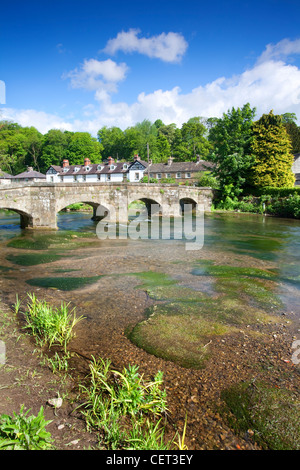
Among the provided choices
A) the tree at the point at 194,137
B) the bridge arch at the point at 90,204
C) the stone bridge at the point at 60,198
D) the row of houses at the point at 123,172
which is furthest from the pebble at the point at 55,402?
the tree at the point at 194,137

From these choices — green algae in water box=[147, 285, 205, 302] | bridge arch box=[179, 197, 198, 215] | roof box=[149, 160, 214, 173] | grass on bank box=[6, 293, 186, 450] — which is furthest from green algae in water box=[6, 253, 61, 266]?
roof box=[149, 160, 214, 173]

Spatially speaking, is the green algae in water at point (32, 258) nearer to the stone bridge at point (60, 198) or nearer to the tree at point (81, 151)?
the stone bridge at point (60, 198)

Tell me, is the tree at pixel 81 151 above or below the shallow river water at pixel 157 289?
above

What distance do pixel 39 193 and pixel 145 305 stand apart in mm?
14111

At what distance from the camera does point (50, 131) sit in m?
83.1

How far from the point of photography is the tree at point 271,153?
32.9m

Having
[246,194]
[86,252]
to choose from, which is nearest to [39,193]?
[86,252]

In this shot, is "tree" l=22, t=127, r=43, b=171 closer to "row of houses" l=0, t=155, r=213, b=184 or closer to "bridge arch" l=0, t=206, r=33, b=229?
"row of houses" l=0, t=155, r=213, b=184

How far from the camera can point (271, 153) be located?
108 ft

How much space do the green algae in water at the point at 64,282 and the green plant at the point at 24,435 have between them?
5489mm

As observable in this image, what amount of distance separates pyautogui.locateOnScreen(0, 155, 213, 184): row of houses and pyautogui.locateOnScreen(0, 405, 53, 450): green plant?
55009 mm

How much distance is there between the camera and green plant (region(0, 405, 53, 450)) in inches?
98.3

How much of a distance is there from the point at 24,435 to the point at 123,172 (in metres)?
63.0
